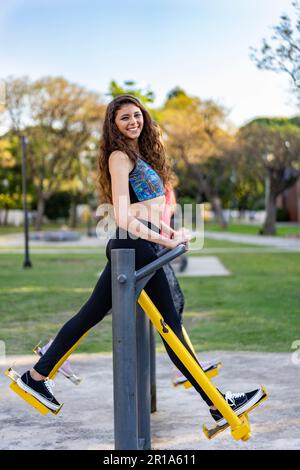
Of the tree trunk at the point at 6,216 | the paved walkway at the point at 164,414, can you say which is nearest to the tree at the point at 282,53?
the paved walkway at the point at 164,414

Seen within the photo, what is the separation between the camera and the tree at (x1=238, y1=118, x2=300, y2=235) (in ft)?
121

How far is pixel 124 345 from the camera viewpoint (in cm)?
290

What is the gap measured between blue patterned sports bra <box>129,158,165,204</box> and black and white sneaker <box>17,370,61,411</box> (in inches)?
38.5

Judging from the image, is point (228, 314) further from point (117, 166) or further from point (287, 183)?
point (287, 183)

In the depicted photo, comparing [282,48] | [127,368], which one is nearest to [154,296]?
[127,368]

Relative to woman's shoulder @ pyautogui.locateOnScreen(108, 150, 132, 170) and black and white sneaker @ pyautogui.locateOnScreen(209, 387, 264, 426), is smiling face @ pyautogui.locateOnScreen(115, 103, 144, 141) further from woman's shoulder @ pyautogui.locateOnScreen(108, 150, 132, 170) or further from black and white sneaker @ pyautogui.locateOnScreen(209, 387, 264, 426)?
black and white sneaker @ pyautogui.locateOnScreen(209, 387, 264, 426)

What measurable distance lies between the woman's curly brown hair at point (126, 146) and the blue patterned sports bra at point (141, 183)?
52 millimetres

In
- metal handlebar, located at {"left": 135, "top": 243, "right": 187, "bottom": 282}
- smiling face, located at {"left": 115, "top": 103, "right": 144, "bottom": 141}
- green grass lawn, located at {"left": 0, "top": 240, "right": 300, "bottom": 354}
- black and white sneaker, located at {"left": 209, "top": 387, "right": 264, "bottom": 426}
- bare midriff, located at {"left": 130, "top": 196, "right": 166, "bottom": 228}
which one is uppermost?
smiling face, located at {"left": 115, "top": 103, "right": 144, "bottom": 141}

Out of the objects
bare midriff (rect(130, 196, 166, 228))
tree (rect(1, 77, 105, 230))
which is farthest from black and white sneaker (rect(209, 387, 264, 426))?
tree (rect(1, 77, 105, 230))

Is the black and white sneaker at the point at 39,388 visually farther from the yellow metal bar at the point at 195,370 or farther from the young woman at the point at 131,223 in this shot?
the yellow metal bar at the point at 195,370

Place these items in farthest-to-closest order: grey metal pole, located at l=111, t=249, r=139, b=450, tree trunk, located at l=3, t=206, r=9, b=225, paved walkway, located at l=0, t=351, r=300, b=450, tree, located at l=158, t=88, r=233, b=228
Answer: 1. tree trunk, located at l=3, t=206, r=9, b=225
2. tree, located at l=158, t=88, r=233, b=228
3. paved walkway, located at l=0, t=351, r=300, b=450
4. grey metal pole, located at l=111, t=249, r=139, b=450

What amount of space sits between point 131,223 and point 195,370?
0.73 m

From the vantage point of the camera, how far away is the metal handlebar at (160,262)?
2936mm

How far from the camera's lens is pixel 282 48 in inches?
571
